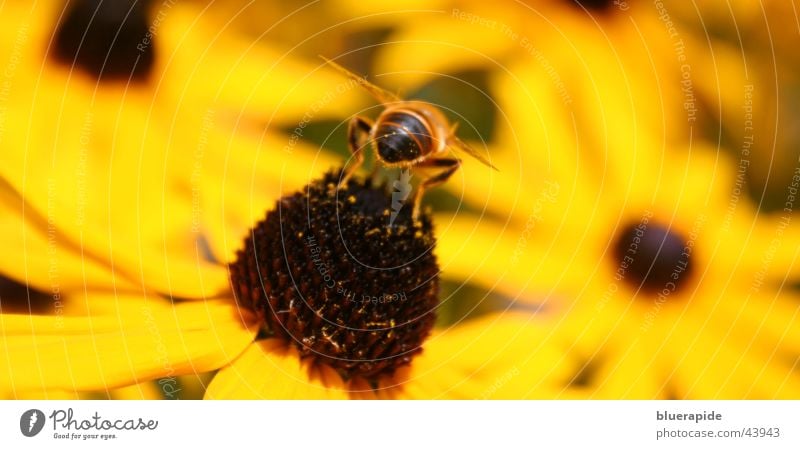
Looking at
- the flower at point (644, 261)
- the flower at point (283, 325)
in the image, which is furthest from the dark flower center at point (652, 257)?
the flower at point (283, 325)

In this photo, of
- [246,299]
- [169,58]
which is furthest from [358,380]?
[169,58]

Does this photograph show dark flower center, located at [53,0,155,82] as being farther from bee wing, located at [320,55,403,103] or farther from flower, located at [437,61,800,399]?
flower, located at [437,61,800,399]

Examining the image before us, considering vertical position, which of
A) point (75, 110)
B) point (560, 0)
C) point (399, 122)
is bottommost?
point (75, 110)

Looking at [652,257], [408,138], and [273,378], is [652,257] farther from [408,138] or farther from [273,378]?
[273,378]

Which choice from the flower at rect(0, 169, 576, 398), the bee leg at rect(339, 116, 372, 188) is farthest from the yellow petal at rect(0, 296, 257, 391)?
the bee leg at rect(339, 116, 372, 188)

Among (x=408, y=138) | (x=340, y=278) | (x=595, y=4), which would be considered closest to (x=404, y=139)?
(x=408, y=138)
